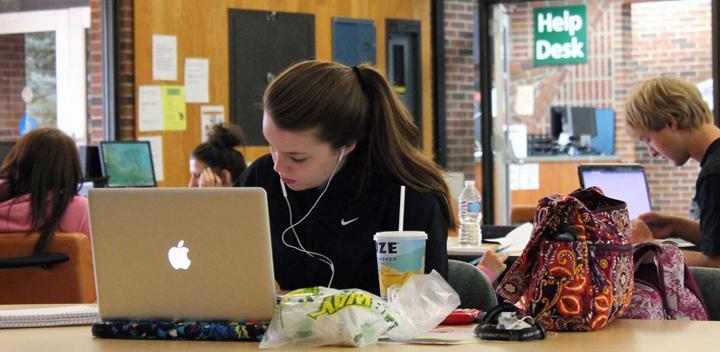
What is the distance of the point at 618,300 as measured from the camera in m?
2.32

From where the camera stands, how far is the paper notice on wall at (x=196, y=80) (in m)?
8.34

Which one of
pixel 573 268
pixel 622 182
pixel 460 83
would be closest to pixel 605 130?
pixel 460 83

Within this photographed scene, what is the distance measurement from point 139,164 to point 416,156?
16.7 ft

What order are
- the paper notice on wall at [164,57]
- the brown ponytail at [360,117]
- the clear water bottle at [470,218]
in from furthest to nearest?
the paper notice on wall at [164,57] → the clear water bottle at [470,218] → the brown ponytail at [360,117]

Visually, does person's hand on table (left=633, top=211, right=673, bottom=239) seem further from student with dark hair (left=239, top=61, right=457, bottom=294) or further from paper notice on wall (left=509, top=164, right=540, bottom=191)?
paper notice on wall (left=509, top=164, right=540, bottom=191)

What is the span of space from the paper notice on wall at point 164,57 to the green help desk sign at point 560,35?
3831mm

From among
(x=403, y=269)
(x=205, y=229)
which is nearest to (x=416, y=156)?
(x=403, y=269)

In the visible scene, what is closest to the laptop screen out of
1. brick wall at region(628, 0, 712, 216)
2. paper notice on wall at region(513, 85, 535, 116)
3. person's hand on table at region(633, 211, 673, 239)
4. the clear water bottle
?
the clear water bottle

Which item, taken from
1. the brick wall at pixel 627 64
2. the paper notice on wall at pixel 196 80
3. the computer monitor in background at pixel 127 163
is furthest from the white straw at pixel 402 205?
the brick wall at pixel 627 64

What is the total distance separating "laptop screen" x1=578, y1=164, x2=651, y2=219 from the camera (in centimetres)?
570

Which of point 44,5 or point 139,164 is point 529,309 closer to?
point 139,164

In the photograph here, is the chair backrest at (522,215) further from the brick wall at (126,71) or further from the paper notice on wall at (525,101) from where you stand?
the paper notice on wall at (525,101)

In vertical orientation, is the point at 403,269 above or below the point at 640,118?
below

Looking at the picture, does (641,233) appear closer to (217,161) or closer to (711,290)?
(711,290)
